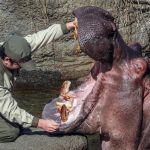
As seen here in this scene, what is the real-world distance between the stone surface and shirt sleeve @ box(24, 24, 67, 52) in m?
2.40

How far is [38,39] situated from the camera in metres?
5.25

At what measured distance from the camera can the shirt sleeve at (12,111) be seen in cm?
480

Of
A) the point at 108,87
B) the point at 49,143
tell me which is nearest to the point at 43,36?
the point at 49,143

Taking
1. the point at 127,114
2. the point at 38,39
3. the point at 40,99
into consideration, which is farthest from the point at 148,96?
the point at 40,99

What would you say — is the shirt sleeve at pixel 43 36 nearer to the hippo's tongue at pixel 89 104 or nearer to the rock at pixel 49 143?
the rock at pixel 49 143

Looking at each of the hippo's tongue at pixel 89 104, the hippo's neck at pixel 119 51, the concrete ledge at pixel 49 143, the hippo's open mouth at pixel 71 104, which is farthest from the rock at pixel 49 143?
the hippo's neck at pixel 119 51

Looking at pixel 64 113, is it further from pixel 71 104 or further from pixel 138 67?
pixel 138 67

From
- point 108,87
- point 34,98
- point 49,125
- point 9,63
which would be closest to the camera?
point 108,87

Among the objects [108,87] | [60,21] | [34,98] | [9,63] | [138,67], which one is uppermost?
[138,67]

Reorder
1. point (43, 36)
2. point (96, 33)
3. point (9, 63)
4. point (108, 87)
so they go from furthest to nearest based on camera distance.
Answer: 1. point (43, 36)
2. point (9, 63)
3. point (108, 87)
4. point (96, 33)

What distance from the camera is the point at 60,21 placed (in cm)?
774

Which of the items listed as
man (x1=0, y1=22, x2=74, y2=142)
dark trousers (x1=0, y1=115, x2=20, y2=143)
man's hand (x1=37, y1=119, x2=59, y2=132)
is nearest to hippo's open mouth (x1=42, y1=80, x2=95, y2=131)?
man's hand (x1=37, y1=119, x2=59, y2=132)

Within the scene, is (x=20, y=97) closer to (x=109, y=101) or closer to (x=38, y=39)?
(x=38, y=39)

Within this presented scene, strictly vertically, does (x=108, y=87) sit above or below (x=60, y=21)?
above
